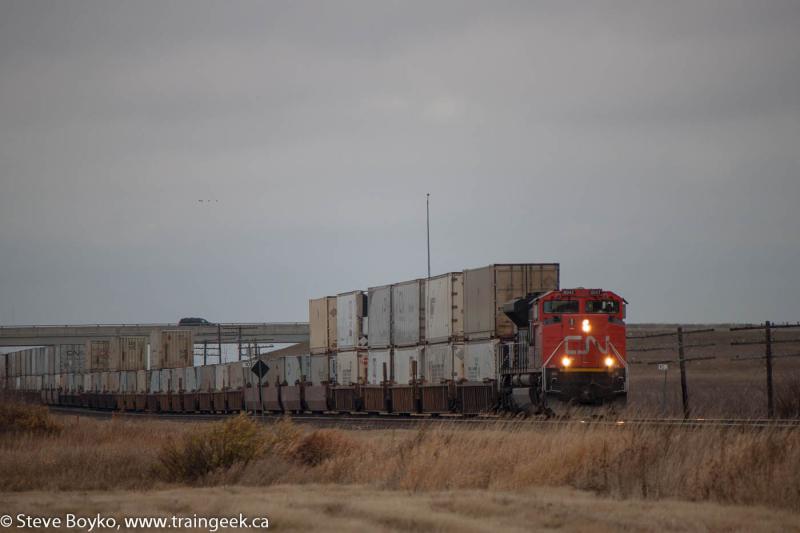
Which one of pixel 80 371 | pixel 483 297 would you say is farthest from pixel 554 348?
pixel 80 371

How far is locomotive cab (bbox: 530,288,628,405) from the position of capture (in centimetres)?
2847

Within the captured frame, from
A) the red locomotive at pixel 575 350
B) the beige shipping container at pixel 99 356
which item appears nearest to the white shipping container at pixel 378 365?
the red locomotive at pixel 575 350

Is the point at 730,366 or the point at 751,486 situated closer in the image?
the point at 751,486

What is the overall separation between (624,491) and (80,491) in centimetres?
794

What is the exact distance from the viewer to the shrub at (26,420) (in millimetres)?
26422

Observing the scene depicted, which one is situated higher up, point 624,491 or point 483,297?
point 483,297

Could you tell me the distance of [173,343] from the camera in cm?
6875

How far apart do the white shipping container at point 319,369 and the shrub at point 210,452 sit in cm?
2818

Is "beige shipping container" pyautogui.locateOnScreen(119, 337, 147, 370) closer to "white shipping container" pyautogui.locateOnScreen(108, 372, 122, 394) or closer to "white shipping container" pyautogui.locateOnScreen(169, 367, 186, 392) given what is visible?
"white shipping container" pyautogui.locateOnScreen(108, 372, 122, 394)

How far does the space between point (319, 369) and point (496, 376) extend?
15.9 metres

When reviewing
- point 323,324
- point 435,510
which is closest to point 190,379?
point 323,324

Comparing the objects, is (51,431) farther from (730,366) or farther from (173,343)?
(730,366)

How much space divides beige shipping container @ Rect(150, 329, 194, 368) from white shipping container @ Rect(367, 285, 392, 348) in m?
29.1

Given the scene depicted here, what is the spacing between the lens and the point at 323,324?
47281mm
